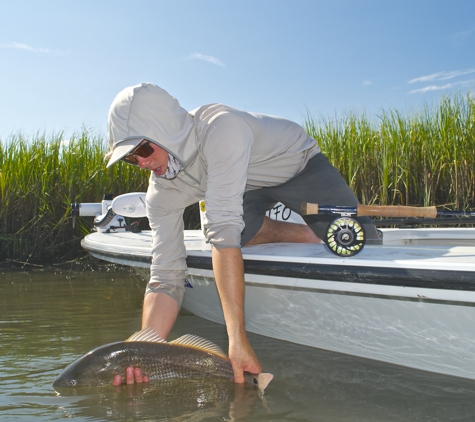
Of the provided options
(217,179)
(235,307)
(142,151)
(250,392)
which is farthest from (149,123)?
(250,392)

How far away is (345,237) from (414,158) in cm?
399

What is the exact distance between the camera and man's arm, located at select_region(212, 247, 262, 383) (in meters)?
2.29

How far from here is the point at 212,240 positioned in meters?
2.48

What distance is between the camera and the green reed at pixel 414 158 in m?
6.14

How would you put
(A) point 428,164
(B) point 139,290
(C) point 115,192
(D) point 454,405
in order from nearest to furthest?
(D) point 454,405
(B) point 139,290
(A) point 428,164
(C) point 115,192

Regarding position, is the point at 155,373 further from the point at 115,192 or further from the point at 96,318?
the point at 115,192

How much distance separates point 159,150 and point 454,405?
1741 millimetres

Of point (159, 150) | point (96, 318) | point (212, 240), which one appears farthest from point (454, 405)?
point (96, 318)

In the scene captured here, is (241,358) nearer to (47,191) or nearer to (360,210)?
(360,210)

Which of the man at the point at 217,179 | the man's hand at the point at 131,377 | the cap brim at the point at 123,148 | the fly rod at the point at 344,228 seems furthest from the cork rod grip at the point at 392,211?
the man's hand at the point at 131,377

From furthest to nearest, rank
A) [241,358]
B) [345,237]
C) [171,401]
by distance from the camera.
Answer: [345,237]
[171,401]
[241,358]

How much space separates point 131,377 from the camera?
2.54m

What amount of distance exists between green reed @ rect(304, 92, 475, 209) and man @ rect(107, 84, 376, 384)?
324 centimetres

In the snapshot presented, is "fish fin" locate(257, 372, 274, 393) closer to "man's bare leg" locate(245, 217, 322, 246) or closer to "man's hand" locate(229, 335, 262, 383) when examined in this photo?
"man's hand" locate(229, 335, 262, 383)
